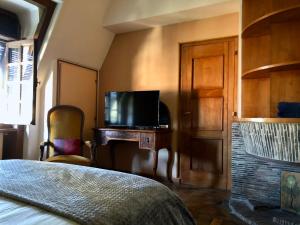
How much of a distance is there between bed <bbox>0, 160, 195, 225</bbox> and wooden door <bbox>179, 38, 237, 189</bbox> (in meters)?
2.34

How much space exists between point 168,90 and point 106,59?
133 centimetres

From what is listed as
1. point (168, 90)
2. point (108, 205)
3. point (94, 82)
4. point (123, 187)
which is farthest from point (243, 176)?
point (94, 82)

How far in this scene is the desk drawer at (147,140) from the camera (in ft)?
10.9

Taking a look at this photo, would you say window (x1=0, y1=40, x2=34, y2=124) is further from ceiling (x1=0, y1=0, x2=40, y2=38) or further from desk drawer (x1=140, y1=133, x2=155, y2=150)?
desk drawer (x1=140, y1=133, x2=155, y2=150)

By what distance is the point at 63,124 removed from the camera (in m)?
3.49

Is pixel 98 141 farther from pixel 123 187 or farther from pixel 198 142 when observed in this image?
pixel 123 187

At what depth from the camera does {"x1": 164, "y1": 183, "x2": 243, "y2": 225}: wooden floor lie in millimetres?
2277

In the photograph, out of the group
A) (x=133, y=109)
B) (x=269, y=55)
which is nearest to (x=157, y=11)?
Answer: (x=133, y=109)

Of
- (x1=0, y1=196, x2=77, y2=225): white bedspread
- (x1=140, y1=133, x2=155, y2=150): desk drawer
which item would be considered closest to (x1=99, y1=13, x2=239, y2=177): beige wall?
(x1=140, y1=133, x2=155, y2=150): desk drawer

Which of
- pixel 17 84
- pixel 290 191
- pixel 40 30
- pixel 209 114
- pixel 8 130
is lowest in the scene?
pixel 290 191

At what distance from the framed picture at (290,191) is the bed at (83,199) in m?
1.45

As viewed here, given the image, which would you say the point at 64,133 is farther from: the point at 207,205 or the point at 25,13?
the point at 207,205

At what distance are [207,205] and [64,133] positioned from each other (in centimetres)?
201

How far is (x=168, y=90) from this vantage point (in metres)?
3.78
